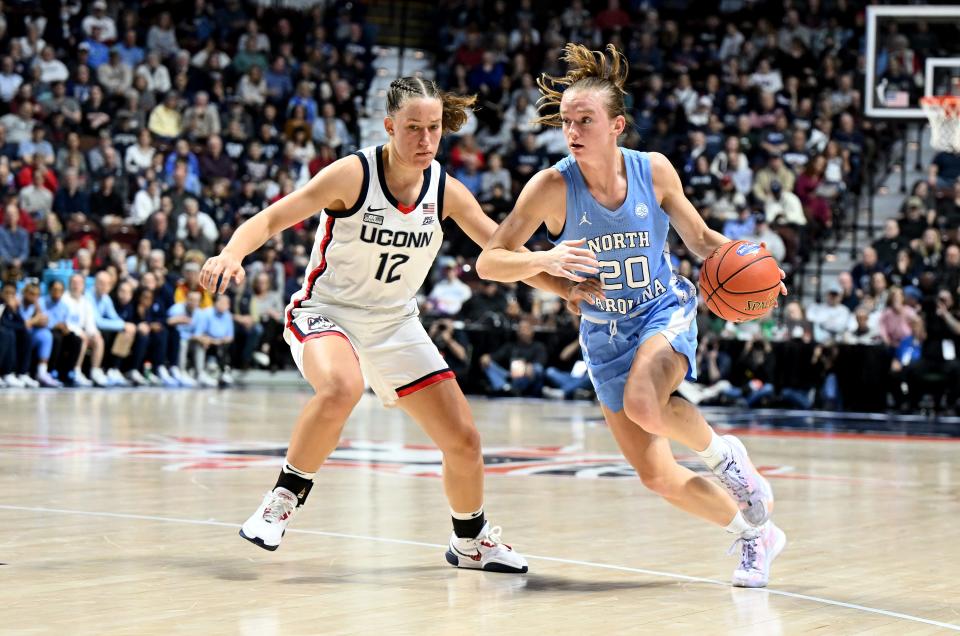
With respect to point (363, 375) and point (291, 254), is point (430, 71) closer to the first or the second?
point (291, 254)

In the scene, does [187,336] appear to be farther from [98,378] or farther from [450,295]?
[450,295]

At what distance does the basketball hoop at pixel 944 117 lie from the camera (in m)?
16.1

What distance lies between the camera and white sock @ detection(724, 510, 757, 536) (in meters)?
5.45

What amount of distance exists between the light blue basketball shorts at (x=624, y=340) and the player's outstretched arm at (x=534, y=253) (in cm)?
24

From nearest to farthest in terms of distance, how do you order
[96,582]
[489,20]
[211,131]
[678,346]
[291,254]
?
[96,582], [678,346], [291,254], [211,131], [489,20]

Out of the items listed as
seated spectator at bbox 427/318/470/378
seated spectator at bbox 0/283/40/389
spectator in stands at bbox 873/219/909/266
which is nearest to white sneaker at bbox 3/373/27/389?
seated spectator at bbox 0/283/40/389

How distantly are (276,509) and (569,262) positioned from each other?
151cm

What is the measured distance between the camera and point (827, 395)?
16250 mm

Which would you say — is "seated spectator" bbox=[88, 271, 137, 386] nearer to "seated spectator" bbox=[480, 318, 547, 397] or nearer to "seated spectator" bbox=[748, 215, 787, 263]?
"seated spectator" bbox=[480, 318, 547, 397]

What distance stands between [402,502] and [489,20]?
57.0 feet

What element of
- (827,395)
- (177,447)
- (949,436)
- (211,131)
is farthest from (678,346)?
(211,131)

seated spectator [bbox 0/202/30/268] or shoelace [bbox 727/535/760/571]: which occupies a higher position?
seated spectator [bbox 0/202/30/268]

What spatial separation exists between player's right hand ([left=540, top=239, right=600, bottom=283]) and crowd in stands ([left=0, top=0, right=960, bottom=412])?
37.9 feet

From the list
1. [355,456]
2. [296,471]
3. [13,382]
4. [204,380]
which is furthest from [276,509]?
[204,380]
